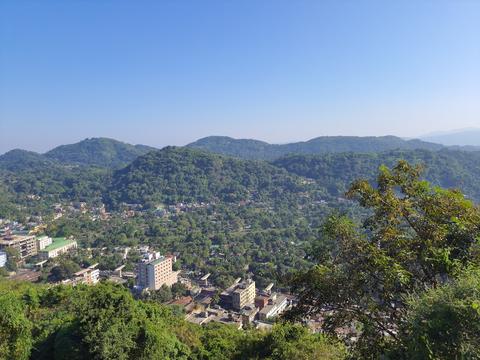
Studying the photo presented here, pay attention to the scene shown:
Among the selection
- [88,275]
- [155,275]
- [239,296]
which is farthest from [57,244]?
[239,296]

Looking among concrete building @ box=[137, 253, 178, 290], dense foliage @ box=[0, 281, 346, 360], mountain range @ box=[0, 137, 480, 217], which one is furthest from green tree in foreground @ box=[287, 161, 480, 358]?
mountain range @ box=[0, 137, 480, 217]

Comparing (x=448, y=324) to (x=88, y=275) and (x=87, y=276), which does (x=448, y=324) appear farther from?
(x=88, y=275)

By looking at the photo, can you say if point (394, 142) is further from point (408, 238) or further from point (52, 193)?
point (408, 238)

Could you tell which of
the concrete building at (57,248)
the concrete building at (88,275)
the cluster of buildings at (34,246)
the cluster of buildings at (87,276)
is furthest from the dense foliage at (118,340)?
the cluster of buildings at (34,246)

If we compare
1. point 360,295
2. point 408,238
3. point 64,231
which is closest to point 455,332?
point 360,295

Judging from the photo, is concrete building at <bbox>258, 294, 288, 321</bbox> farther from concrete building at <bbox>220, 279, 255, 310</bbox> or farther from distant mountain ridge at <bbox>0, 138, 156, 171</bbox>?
distant mountain ridge at <bbox>0, 138, 156, 171</bbox>
